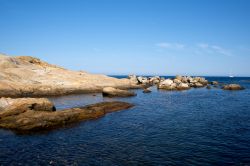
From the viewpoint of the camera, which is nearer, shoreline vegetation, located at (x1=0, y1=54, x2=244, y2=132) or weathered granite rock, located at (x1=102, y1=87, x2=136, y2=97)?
shoreline vegetation, located at (x1=0, y1=54, x2=244, y2=132)

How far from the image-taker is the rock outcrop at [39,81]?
58.1 meters

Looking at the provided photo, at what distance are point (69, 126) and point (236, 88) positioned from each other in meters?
75.8

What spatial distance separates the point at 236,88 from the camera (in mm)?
90625

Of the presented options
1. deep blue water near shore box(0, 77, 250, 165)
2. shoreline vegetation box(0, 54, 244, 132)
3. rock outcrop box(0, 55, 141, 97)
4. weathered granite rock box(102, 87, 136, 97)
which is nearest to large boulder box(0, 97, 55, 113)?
shoreline vegetation box(0, 54, 244, 132)

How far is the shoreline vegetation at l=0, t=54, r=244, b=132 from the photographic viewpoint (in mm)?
30469

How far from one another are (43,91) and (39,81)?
209 inches

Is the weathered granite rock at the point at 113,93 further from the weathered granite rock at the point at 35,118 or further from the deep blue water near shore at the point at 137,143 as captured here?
the deep blue water near shore at the point at 137,143

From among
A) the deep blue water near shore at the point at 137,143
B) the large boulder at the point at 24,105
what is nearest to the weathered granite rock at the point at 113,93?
the deep blue water near shore at the point at 137,143

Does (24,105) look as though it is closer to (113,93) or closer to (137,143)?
(137,143)

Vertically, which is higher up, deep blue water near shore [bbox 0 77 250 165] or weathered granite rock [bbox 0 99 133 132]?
weathered granite rock [bbox 0 99 133 132]

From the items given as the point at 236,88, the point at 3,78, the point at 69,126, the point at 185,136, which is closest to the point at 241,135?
the point at 185,136

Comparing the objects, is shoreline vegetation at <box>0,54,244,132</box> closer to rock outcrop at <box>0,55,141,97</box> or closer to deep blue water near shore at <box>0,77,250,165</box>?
rock outcrop at <box>0,55,141,97</box>

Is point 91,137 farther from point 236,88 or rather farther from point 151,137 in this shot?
point 236,88

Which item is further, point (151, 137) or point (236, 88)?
point (236, 88)
